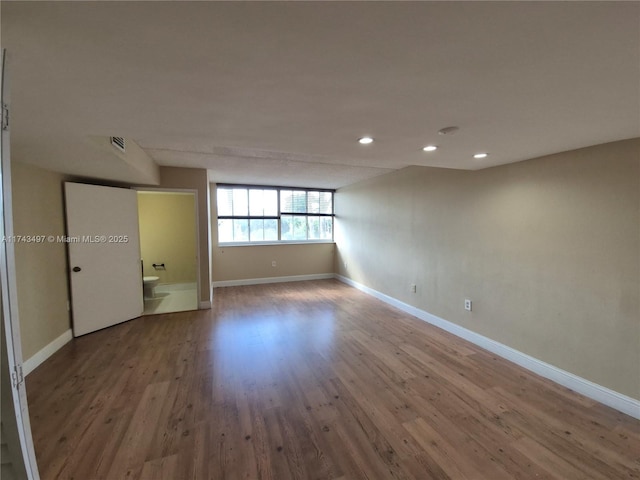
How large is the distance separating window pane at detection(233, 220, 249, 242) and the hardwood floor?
307 centimetres

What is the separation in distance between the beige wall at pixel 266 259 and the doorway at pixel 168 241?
0.51 meters

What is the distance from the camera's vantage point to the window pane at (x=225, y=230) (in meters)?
6.01

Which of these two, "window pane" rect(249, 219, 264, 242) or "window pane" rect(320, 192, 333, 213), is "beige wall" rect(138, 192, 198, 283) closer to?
"window pane" rect(249, 219, 264, 242)

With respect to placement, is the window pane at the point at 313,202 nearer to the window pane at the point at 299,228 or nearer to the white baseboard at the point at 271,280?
the window pane at the point at 299,228

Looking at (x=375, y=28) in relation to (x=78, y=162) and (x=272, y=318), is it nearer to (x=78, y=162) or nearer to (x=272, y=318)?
(x=78, y=162)

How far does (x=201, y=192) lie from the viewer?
429cm

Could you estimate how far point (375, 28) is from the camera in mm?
864

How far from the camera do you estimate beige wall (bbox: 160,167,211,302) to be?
13.5 feet

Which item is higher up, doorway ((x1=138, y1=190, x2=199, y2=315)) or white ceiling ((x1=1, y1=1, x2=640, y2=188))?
white ceiling ((x1=1, y1=1, x2=640, y2=188))

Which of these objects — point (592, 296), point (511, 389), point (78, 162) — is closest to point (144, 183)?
point (78, 162)

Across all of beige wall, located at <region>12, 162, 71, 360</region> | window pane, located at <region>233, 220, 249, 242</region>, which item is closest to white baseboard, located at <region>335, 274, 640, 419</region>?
window pane, located at <region>233, 220, 249, 242</region>

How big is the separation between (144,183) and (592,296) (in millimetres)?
5256

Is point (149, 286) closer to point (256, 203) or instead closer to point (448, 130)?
point (256, 203)

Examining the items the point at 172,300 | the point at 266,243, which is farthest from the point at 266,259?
the point at 172,300
